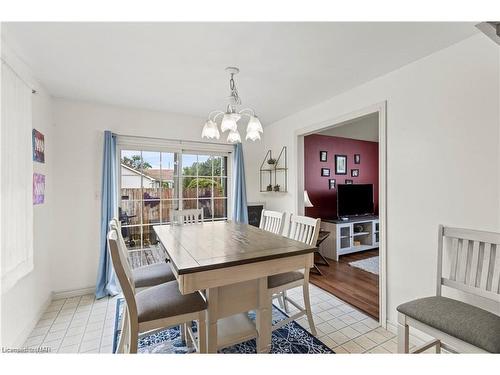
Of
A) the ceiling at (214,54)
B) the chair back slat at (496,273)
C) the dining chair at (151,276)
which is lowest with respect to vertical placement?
the dining chair at (151,276)

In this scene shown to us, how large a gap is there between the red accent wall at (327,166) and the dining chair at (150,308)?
10.1ft

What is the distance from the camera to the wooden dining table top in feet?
4.59

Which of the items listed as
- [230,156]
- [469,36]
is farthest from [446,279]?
[230,156]

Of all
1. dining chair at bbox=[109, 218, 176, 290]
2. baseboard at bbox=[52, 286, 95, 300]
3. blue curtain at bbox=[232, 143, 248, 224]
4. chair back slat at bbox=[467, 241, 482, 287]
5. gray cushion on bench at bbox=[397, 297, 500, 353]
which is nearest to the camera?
gray cushion on bench at bbox=[397, 297, 500, 353]

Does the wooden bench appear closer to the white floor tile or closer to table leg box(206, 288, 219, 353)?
the white floor tile

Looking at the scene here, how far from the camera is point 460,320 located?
1.29 meters

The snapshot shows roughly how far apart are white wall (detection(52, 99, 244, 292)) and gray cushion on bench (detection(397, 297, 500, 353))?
3.32 metres

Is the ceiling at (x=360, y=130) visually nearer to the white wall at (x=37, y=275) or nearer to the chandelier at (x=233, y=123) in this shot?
the chandelier at (x=233, y=123)

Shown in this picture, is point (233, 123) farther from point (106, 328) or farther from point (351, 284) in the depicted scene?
point (351, 284)


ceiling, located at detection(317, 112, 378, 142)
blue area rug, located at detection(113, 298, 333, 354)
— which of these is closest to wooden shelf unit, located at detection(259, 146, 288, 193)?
ceiling, located at detection(317, 112, 378, 142)

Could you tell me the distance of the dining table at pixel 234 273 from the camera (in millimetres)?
1369

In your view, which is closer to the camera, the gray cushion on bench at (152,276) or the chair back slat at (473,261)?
the chair back slat at (473,261)

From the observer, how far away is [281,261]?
62.2 inches

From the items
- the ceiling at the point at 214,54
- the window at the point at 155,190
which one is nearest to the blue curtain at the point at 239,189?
the window at the point at 155,190
